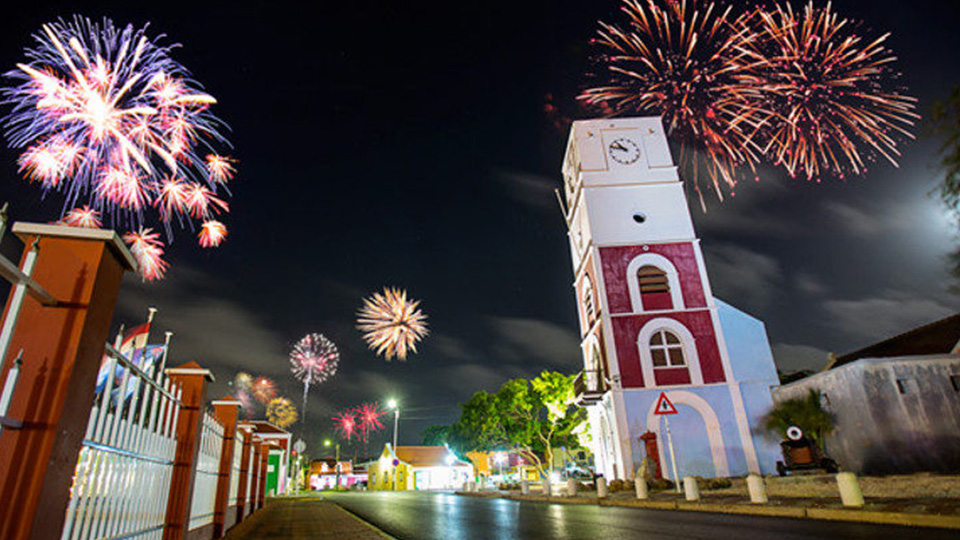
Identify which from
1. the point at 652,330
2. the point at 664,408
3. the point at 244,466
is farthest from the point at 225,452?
the point at 652,330

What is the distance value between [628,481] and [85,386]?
20.4 metres

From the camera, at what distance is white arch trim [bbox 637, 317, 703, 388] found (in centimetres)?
2317

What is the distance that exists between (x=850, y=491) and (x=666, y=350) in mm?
15443

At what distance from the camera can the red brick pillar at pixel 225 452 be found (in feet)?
29.6

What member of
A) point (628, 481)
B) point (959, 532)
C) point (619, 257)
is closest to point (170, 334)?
point (959, 532)

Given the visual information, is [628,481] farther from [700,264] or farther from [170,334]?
[170,334]

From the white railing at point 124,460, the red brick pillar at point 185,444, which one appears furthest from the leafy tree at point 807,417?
the white railing at point 124,460

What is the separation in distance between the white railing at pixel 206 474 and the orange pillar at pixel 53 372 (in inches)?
160

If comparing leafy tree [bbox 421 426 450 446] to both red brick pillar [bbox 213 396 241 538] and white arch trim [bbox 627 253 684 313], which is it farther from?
red brick pillar [bbox 213 396 241 538]

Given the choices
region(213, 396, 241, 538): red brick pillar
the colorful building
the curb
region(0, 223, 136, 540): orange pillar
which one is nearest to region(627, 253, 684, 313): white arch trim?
the colorful building

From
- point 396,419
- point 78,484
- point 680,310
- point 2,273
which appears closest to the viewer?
point 2,273

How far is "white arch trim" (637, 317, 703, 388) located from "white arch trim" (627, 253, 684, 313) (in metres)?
0.93

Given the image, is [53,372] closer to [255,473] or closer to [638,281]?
[255,473]

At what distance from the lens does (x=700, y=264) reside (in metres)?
25.3
